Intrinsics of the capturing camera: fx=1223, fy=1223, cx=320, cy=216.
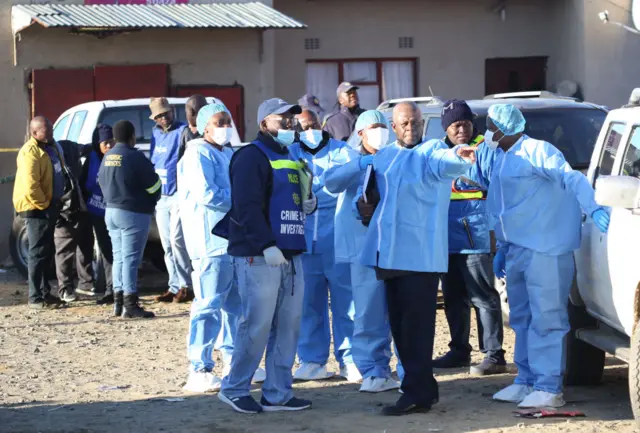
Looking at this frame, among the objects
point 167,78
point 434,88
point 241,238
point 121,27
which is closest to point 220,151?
point 241,238

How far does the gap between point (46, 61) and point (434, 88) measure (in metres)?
6.42

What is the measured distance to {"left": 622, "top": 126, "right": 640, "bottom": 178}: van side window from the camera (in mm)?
7305

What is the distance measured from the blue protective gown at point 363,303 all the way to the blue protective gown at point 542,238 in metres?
1.04

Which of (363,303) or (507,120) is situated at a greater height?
(507,120)

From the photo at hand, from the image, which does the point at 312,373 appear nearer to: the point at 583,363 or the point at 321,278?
the point at 321,278

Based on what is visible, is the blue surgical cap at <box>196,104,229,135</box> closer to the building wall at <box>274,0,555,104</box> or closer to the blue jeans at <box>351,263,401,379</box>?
the blue jeans at <box>351,263,401,379</box>

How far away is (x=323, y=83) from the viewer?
1978 centimetres

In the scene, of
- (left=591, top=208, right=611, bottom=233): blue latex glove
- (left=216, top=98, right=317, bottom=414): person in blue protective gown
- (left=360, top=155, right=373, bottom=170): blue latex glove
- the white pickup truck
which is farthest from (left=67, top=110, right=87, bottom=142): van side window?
(left=591, top=208, right=611, bottom=233): blue latex glove

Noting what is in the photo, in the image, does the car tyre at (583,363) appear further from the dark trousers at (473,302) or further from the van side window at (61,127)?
the van side window at (61,127)

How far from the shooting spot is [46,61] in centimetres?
1708

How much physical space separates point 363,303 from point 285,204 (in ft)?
3.62

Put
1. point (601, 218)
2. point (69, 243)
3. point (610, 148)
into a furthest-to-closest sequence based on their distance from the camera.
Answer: point (69, 243)
point (610, 148)
point (601, 218)

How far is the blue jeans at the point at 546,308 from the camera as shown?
7402mm

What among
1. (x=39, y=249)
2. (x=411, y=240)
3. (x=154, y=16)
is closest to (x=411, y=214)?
(x=411, y=240)
